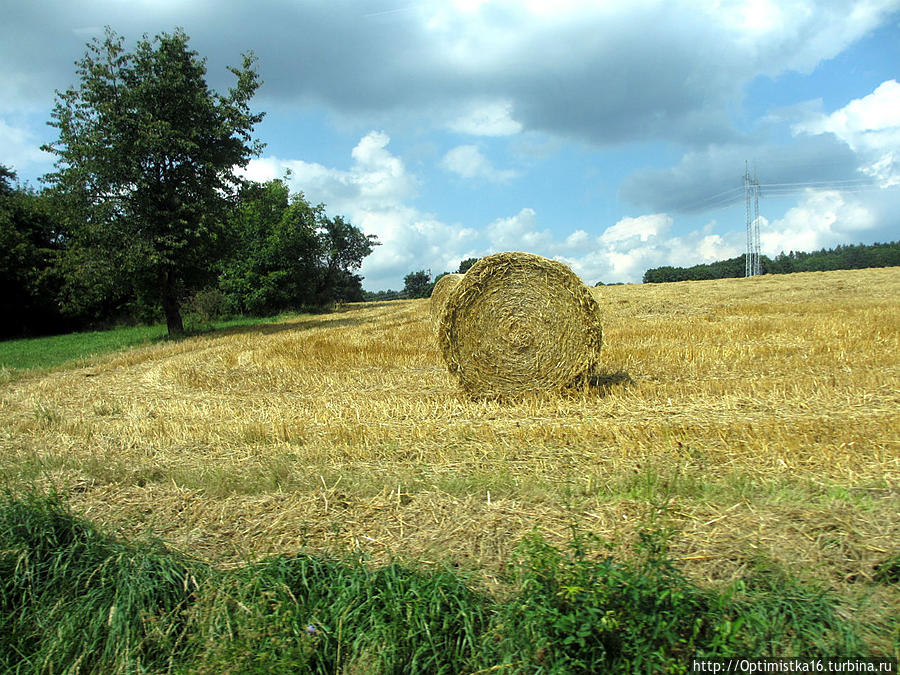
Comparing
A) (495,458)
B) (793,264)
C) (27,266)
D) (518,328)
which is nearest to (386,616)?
(495,458)

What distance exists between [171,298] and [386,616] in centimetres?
1889

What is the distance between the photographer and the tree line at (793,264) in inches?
1638

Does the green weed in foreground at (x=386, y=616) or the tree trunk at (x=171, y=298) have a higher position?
the tree trunk at (x=171, y=298)

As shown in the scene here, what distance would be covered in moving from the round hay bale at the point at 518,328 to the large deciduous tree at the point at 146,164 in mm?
12174

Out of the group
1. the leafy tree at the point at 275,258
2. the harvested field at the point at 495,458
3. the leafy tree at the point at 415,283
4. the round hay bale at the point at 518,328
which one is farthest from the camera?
the leafy tree at the point at 415,283

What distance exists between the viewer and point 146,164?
16.9 m

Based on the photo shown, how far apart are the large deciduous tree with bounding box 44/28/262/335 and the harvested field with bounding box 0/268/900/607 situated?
8317 millimetres

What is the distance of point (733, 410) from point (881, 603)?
333 cm

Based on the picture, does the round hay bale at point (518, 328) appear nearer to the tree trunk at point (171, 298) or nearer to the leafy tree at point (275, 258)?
the tree trunk at point (171, 298)

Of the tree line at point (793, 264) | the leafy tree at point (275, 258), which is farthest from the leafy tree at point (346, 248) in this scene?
the tree line at point (793, 264)

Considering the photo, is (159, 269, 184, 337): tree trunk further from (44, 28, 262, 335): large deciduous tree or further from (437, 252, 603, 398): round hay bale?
(437, 252, 603, 398): round hay bale

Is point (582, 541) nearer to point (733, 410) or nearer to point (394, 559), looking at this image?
point (394, 559)

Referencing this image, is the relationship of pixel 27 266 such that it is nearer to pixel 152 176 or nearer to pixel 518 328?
pixel 152 176

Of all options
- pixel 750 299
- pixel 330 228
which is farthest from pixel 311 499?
pixel 330 228
